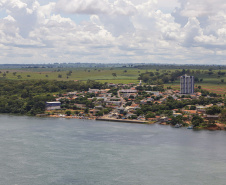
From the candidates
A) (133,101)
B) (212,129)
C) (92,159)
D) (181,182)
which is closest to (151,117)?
(212,129)

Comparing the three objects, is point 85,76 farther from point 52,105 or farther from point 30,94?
point 52,105

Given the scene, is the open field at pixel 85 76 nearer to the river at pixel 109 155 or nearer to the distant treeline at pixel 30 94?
the distant treeline at pixel 30 94

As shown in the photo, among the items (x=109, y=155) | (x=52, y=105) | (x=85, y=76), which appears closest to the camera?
(x=109, y=155)

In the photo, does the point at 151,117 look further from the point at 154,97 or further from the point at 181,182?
the point at 181,182

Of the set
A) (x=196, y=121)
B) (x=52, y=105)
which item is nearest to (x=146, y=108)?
(x=196, y=121)

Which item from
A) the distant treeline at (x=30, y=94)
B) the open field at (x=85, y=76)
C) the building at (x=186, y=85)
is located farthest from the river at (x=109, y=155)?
the open field at (x=85, y=76)

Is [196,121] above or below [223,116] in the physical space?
below

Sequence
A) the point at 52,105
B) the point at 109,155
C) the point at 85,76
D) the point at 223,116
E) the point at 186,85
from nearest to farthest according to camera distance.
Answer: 1. the point at 109,155
2. the point at 223,116
3. the point at 52,105
4. the point at 186,85
5. the point at 85,76

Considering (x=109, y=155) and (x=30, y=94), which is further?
(x=30, y=94)

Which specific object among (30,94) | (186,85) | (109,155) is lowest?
(109,155)
